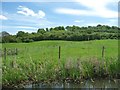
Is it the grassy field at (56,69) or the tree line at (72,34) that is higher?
the tree line at (72,34)

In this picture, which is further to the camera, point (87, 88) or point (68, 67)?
point (68, 67)

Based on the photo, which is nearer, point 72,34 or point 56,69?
point 56,69

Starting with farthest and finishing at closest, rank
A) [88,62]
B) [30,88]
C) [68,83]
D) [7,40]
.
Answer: [7,40] → [88,62] → [68,83] → [30,88]

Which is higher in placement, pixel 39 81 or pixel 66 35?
pixel 66 35

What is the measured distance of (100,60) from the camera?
1242 centimetres

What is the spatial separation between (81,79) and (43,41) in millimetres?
15560

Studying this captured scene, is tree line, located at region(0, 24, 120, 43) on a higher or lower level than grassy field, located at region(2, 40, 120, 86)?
higher

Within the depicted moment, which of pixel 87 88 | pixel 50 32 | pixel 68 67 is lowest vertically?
pixel 87 88

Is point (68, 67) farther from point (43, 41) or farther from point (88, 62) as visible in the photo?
point (43, 41)

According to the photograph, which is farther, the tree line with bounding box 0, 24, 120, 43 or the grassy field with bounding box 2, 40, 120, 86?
the tree line with bounding box 0, 24, 120, 43

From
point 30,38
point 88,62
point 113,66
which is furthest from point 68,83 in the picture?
point 30,38

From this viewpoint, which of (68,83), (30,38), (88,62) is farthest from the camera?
(30,38)

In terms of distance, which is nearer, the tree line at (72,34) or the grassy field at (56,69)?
the grassy field at (56,69)

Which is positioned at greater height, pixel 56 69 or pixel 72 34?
pixel 72 34
